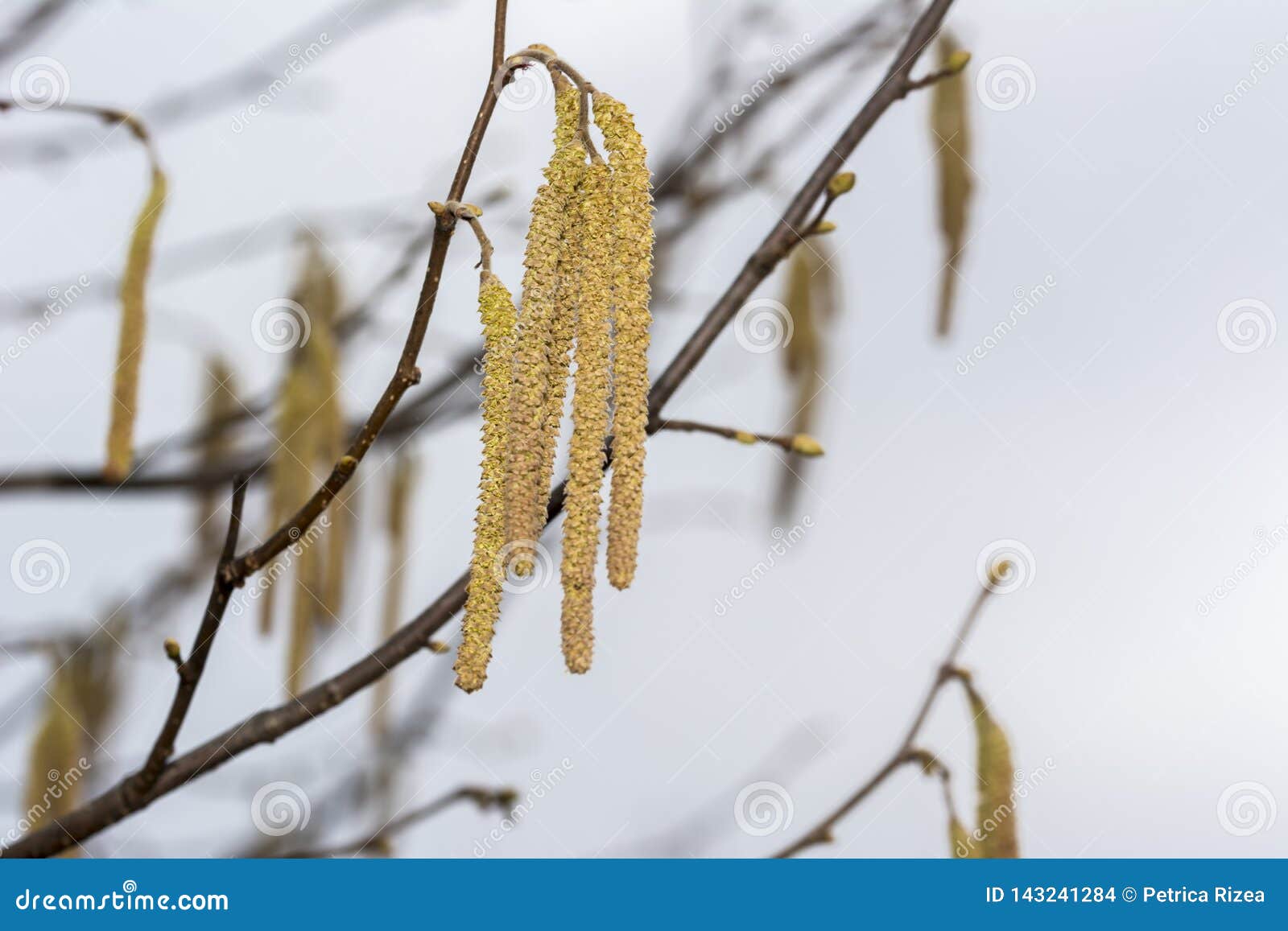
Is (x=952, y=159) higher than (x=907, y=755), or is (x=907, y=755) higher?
(x=952, y=159)

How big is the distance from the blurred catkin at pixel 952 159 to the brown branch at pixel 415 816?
2.61 ft

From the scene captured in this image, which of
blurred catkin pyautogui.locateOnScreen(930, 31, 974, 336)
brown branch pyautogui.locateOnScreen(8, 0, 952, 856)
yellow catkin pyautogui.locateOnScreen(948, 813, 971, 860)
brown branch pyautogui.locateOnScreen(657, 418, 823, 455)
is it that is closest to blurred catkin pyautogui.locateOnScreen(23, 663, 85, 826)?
brown branch pyautogui.locateOnScreen(8, 0, 952, 856)

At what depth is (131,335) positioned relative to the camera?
3.74 ft

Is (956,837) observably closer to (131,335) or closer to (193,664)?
(193,664)

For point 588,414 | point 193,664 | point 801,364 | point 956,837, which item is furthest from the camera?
Result: point 801,364

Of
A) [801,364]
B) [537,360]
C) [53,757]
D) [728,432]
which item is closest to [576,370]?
[537,360]

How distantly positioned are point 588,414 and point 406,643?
1.66 feet

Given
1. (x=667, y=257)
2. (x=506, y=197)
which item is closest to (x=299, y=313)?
(x=506, y=197)

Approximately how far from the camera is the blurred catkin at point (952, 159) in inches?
49.9

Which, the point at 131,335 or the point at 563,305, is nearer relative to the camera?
the point at 563,305

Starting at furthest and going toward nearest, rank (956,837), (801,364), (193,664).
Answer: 1. (801,364)
2. (956,837)
3. (193,664)

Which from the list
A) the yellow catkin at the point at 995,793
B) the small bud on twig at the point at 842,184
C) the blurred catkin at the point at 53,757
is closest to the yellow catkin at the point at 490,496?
the small bud on twig at the point at 842,184

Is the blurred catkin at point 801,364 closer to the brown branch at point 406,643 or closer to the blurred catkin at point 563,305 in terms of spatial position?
the brown branch at point 406,643

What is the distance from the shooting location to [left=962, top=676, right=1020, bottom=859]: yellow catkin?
109 cm
